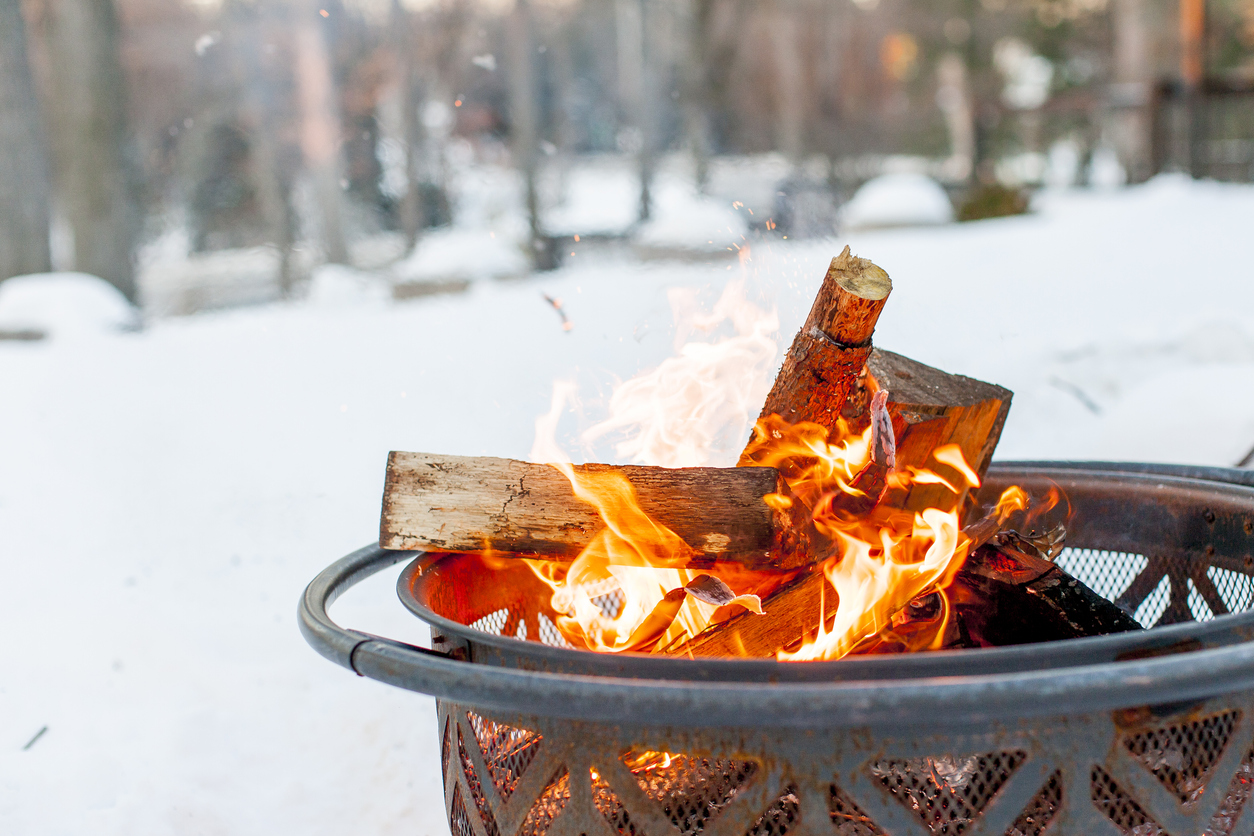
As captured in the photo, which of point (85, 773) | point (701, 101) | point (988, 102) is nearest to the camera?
point (85, 773)

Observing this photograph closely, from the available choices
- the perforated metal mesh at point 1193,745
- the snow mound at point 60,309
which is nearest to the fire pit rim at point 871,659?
the perforated metal mesh at point 1193,745

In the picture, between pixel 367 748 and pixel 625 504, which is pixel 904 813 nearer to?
pixel 625 504

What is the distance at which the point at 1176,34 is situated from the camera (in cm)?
1316

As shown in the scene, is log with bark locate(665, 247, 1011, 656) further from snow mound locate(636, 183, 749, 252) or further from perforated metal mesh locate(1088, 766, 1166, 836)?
snow mound locate(636, 183, 749, 252)

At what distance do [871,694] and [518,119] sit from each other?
451 inches

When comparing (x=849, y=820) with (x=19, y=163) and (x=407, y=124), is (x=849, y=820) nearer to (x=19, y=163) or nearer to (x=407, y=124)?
(x=19, y=163)

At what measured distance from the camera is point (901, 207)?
423 inches

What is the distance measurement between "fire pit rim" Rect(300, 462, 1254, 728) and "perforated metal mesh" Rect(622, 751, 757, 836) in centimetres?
28

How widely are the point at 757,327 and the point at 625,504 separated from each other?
0.62 metres

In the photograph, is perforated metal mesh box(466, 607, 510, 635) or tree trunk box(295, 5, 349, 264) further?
tree trunk box(295, 5, 349, 264)

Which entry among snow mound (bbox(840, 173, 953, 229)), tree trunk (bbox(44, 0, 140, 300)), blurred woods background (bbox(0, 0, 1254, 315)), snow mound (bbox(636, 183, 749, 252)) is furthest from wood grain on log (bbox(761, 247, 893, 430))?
snow mound (bbox(840, 173, 953, 229))

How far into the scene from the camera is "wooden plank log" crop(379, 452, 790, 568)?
151 centimetres

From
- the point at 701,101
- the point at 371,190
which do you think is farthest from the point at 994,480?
the point at 701,101

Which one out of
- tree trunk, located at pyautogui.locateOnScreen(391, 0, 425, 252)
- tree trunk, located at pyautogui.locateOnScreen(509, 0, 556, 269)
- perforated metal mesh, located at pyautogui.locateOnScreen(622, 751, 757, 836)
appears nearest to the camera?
perforated metal mesh, located at pyautogui.locateOnScreen(622, 751, 757, 836)
